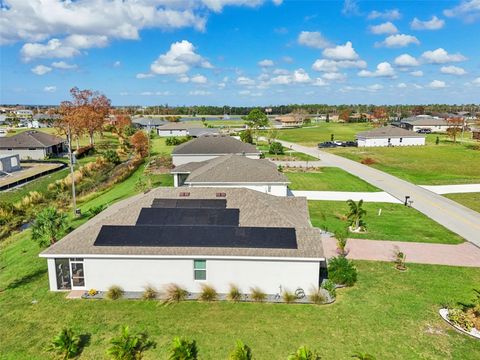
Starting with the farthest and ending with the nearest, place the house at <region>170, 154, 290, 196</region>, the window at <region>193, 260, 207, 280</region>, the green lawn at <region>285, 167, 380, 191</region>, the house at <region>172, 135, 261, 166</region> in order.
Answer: the house at <region>172, 135, 261, 166</region>
the green lawn at <region>285, 167, 380, 191</region>
the house at <region>170, 154, 290, 196</region>
the window at <region>193, 260, 207, 280</region>

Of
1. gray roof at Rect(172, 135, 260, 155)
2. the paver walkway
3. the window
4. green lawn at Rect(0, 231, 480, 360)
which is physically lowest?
green lawn at Rect(0, 231, 480, 360)

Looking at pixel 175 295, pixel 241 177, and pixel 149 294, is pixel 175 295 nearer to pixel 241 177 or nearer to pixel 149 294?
pixel 149 294

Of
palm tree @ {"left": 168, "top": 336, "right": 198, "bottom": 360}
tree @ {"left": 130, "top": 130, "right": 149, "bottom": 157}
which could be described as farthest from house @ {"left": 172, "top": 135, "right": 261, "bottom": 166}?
palm tree @ {"left": 168, "top": 336, "right": 198, "bottom": 360}

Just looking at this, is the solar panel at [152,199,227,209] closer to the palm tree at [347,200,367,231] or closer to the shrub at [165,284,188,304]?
the shrub at [165,284,188,304]

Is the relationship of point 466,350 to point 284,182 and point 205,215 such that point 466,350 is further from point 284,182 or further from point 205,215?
point 284,182

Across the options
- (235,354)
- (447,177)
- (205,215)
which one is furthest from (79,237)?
(447,177)

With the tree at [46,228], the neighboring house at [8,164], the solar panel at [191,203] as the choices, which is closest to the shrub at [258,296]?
the solar panel at [191,203]

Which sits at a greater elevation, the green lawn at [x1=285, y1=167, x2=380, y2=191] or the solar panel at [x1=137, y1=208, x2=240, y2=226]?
the solar panel at [x1=137, y1=208, x2=240, y2=226]
